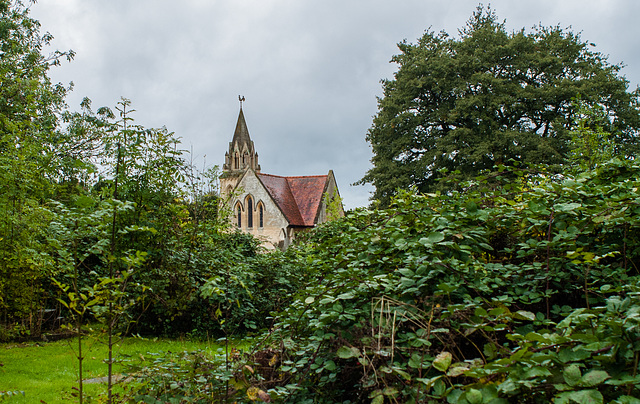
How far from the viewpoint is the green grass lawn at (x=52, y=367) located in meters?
4.79

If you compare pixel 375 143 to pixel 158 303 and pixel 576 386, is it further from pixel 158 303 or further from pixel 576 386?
pixel 576 386

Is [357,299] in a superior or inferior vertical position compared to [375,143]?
inferior

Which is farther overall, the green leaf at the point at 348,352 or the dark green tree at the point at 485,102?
the dark green tree at the point at 485,102

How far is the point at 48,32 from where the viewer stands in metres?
22.3

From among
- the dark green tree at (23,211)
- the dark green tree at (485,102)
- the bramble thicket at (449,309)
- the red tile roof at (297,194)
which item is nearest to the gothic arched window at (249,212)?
the red tile roof at (297,194)

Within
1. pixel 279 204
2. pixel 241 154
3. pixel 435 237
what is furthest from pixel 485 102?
pixel 435 237

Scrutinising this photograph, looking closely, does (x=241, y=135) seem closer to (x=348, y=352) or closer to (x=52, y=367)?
(x=52, y=367)

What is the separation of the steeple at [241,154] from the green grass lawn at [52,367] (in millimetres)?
36196

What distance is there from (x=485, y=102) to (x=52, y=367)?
26.5m

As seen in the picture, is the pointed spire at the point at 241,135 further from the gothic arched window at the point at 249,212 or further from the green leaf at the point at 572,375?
the green leaf at the point at 572,375

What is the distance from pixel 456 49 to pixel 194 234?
2564cm

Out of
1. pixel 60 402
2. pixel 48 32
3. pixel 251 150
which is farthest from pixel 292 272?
pixel 251 150

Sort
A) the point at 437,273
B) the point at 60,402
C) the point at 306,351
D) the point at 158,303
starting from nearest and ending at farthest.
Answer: the point at 437,273 < the point at 306,351 < the point at 60,402 < the point at 158,303

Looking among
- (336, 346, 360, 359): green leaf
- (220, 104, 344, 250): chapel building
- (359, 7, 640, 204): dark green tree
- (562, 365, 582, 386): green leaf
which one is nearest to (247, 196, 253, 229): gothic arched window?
(220, 104, 344, 250): chapel building
